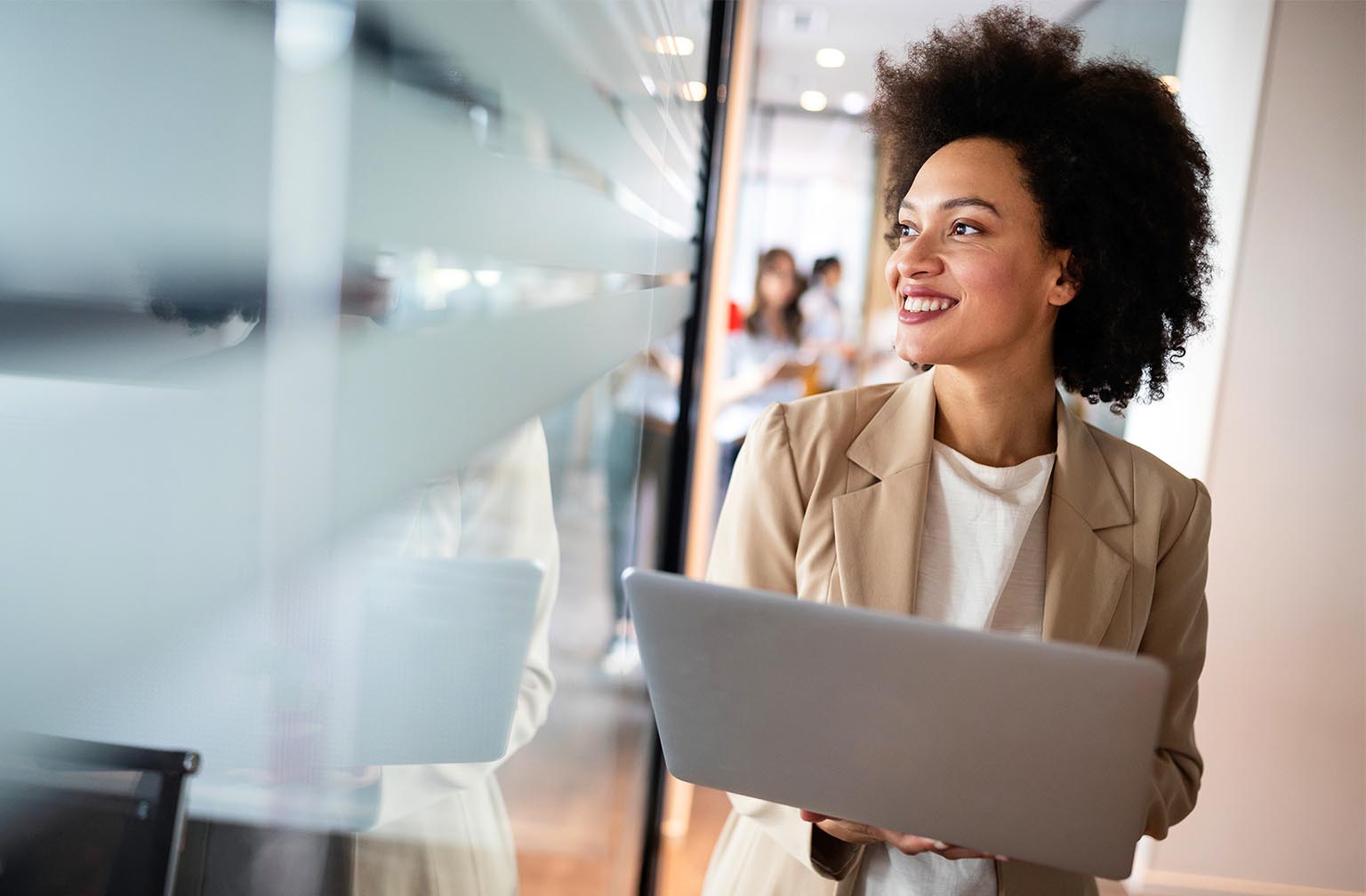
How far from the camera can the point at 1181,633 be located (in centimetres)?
134

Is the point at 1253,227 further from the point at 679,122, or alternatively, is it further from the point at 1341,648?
the point at 679,122

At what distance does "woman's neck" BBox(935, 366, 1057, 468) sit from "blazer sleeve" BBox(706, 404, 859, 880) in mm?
243

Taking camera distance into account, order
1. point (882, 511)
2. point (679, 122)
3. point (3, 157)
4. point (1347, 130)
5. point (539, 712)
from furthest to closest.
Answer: point (1347, 130), point (679, 122), point (882, 511), point (539, 712), point (3, 157)

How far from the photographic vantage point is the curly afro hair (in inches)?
52.4

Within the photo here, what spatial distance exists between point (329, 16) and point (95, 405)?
15cm

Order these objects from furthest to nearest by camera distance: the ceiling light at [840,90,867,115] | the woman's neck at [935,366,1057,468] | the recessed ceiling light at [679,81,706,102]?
the ceiling light at [840,90,867,115]
the recessed ceiling light at [679,81,706,102]
the woman's neck at [935,366,1057,468]

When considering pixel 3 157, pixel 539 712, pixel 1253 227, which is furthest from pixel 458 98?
pixel 1253 227

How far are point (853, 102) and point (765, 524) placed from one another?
7898mm

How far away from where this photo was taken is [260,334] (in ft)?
1.02

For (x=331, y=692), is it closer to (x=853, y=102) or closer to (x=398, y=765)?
(x=398, y=765)

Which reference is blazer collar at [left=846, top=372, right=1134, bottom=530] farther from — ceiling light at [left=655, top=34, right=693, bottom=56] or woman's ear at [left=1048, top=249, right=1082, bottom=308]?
ceiling light at [left=655, top=34, right=693, bottom=56]

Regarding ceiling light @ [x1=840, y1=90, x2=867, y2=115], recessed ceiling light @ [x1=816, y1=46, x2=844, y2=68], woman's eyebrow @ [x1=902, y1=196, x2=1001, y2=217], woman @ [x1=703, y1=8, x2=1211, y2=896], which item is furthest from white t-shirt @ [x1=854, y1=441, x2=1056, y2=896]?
ceiling light @ [x1=840, y1=90, x2=867, y2=115]

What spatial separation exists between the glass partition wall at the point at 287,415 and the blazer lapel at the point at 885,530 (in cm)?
60

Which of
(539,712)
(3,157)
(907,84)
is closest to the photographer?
(3,157)
